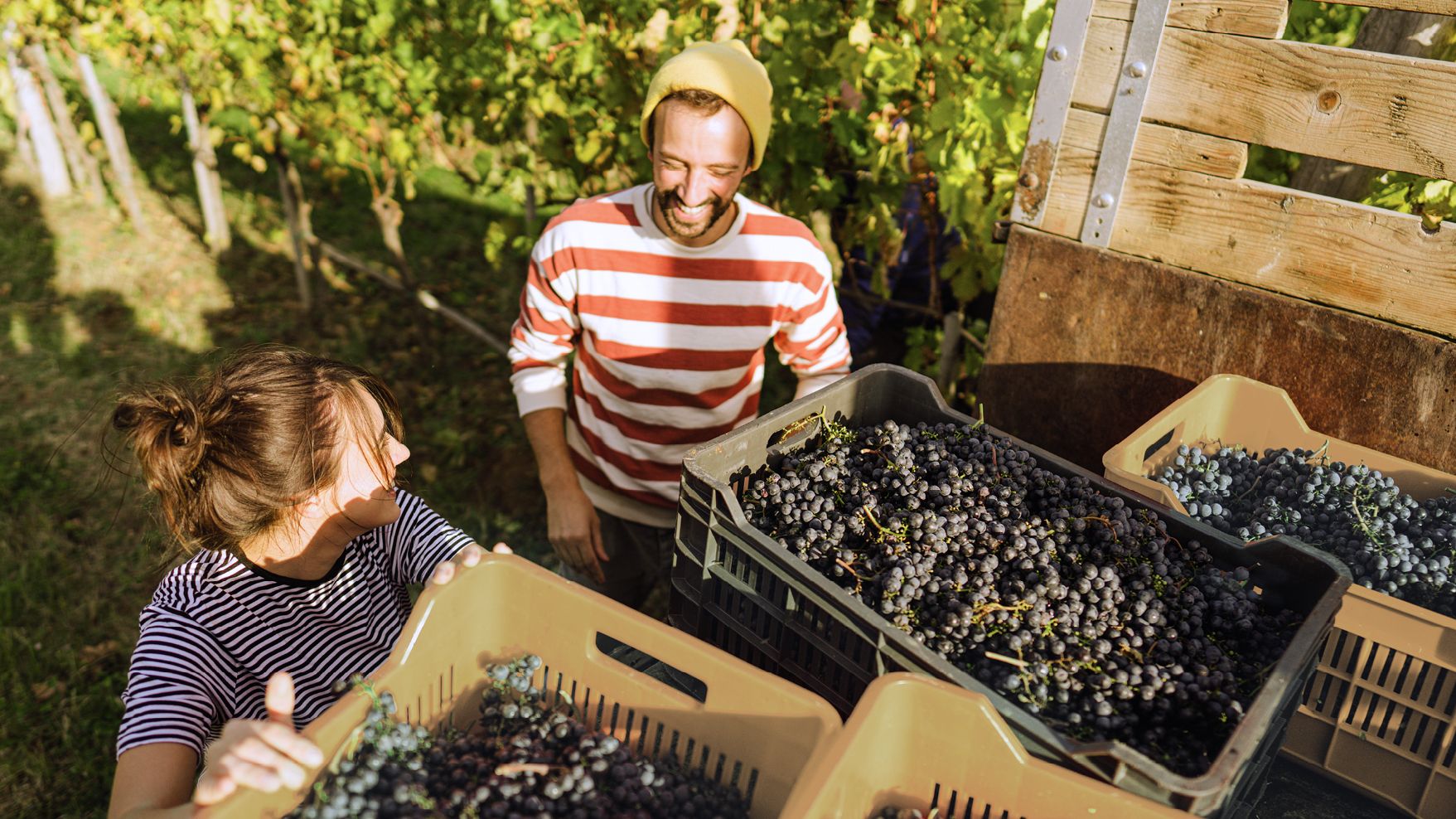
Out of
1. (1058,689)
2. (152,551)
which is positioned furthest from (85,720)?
(1058,689)

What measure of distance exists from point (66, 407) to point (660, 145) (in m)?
4.54

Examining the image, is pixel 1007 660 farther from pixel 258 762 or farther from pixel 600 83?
pixel 600 83

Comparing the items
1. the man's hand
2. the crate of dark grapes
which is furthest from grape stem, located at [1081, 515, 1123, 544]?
the man's hand

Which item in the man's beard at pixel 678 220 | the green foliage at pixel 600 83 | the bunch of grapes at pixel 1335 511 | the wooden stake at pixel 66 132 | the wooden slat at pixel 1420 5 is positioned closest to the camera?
the bunch of grapes at pixel 1335 511

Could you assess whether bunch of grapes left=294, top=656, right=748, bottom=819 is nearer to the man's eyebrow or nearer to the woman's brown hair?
the woman's brown hair

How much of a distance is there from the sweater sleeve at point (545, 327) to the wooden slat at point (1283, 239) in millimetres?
1259

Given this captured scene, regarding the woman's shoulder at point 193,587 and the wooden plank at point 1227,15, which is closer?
the woman's shoulder at point 193,587

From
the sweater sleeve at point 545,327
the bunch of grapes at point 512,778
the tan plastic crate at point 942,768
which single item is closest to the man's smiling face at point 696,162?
the sweater sleeve at point 545,327

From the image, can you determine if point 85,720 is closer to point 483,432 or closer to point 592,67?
point 483,432

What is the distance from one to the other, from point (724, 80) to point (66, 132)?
690 cm

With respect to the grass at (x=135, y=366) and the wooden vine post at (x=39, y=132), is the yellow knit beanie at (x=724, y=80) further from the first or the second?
the wooden vine post at (x=39, y=132)

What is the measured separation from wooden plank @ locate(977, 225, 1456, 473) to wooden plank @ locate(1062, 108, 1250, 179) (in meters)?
0.23

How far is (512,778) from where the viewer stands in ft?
4.17

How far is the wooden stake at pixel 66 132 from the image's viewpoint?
21.3 feet
